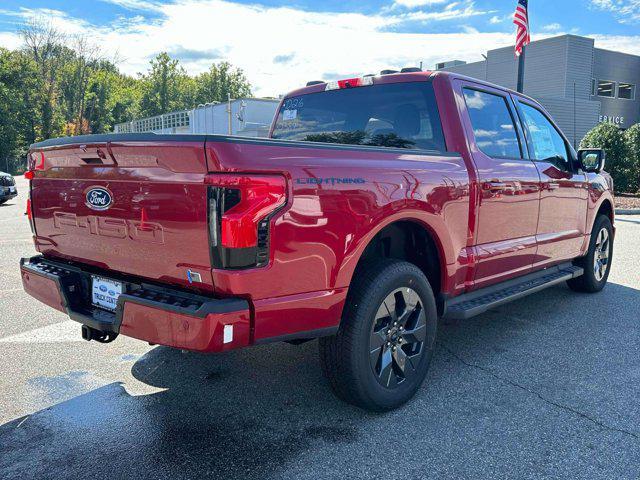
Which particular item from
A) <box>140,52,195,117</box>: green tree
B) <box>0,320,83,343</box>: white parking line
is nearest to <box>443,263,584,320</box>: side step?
<box>0,320,83,343</box>: white parking line

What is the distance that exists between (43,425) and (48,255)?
1045 millimetres

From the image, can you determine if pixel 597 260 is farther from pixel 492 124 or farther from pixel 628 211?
pixel 628 211

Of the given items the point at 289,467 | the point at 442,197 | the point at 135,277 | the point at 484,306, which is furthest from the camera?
the point at 484,306

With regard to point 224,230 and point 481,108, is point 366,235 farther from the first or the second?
point 481,108

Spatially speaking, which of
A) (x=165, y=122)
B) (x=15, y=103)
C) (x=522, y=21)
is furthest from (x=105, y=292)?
(x=15, y=103)

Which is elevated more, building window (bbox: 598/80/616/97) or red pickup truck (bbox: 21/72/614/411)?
building window (bbox: 598/80/616/97)

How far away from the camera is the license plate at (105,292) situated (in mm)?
2775

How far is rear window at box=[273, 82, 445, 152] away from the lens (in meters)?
3.74

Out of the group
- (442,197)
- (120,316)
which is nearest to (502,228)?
(442,197)

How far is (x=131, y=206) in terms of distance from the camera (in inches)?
104

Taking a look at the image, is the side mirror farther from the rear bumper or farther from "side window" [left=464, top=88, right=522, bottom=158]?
the rear bumper

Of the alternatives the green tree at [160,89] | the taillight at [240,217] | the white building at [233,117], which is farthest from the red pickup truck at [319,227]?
the green tree at [160,89]

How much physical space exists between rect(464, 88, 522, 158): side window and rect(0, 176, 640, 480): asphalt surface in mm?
1530

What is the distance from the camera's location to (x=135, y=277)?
2.78 m
